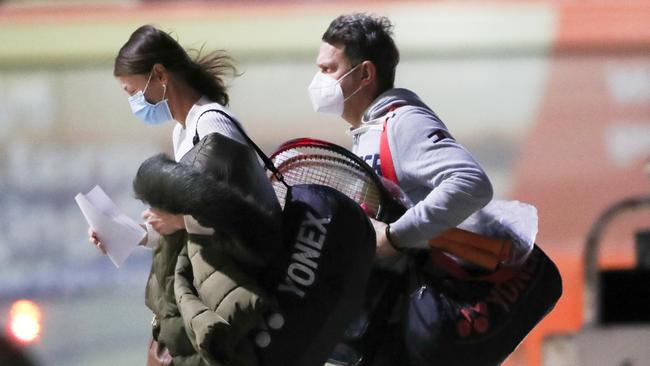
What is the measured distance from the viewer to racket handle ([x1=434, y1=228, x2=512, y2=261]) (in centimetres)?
274

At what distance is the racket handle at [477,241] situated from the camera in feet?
8.99

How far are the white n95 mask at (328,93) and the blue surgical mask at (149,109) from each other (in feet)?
1.16

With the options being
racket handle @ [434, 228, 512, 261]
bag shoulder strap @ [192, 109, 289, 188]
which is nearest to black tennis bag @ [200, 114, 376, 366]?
bag shoulder strap @ [192, 109, 289, 188]

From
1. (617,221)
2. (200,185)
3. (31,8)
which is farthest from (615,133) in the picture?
(200,185)

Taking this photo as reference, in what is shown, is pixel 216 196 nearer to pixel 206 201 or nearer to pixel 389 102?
pixel 206 201

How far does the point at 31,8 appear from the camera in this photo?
6.43m

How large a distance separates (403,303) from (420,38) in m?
3.60

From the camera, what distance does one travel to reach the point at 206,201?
2.42 metres

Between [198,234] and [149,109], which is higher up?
[149,109]

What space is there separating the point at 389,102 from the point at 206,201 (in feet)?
2.07

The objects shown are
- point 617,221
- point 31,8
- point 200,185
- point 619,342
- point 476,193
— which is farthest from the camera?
point 31,8

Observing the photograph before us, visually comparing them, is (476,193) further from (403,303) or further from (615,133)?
(615,133)

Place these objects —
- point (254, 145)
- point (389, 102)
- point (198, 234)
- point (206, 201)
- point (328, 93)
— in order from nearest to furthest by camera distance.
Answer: point (206, 201) < point (198, 234) < point (254, 145) < point (389, 102) < point (328, 93)

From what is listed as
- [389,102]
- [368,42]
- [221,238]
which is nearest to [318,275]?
[221,238]
